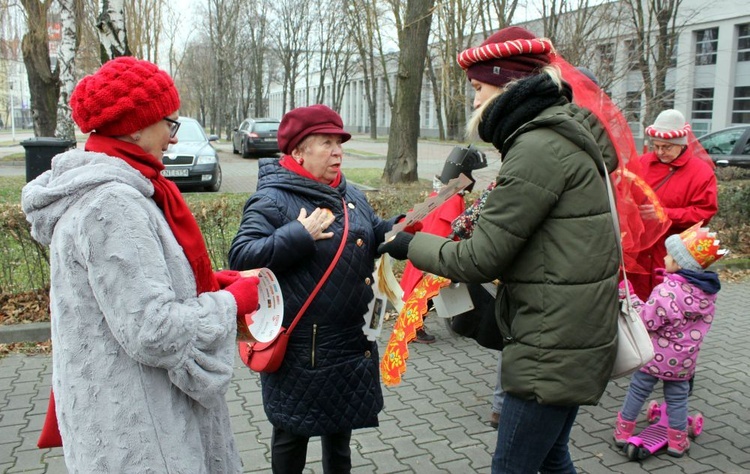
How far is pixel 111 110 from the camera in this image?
69.2 inches

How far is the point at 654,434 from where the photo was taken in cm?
391

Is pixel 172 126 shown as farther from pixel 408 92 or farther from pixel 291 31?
pixel 291 31

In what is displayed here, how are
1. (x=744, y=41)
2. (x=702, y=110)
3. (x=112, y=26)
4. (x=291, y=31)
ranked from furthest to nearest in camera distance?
1. (x=291, y=31)
2. (x=702, y=110)
3. (x=744, y=41)
4. (x=112, y=26)

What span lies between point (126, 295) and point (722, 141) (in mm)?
16282

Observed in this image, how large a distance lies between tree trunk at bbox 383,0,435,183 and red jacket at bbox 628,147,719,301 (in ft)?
28.0

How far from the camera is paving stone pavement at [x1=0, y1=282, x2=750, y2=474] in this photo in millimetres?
3744

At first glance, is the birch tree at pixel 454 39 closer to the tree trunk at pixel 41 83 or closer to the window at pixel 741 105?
the window at pixel 741 105

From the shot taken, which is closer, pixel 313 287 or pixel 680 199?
pixel 313 287

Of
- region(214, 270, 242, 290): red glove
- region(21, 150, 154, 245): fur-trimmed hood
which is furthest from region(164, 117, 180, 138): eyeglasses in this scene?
region(214, 270, 242, 290): red glove

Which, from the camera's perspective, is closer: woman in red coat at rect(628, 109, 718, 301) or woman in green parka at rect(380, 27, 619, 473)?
woman in green parka at rect(380, 27, 619, 473)

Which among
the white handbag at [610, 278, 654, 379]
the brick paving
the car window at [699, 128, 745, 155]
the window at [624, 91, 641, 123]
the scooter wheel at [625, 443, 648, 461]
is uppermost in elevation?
the window at [624, 91, 641, 123]

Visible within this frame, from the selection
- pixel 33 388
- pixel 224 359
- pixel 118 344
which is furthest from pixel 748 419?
pixel 33 388

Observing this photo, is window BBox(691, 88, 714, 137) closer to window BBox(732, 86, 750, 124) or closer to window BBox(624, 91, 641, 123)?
window BBox(732, 86, 750, 124)

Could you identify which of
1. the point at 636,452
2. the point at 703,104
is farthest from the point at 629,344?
the point at 703,104
